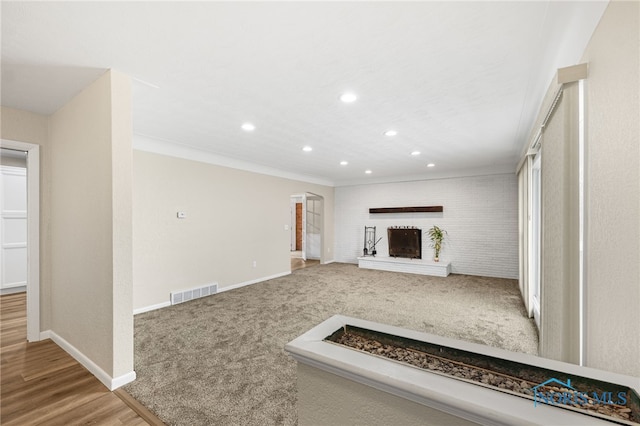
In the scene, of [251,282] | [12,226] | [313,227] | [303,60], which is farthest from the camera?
[313,227]

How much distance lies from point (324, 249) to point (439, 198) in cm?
343

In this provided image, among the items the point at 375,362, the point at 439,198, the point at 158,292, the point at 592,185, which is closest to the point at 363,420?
the point at 375,362

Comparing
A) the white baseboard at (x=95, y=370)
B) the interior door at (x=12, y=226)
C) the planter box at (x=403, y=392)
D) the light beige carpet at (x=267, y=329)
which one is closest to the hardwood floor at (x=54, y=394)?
the white baseboard at (x=95, y=370)

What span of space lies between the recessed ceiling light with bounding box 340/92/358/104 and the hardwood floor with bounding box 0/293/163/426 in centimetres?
284

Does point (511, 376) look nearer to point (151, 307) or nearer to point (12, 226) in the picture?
point (151, 307)

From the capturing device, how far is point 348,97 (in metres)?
2.54

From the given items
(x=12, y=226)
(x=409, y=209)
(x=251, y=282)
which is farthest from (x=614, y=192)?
(x=12, y=226)

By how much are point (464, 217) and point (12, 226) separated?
29.3 feet

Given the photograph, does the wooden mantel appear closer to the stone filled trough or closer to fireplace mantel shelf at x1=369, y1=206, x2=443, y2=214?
fireplace mantel shelf at x1=369, y1=206, x2=443, y2=214

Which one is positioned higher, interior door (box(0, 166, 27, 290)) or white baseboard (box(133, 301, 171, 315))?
interior door (box(0, 166, 27, 290))

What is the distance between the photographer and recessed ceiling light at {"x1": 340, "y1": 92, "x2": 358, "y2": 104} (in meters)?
2.49

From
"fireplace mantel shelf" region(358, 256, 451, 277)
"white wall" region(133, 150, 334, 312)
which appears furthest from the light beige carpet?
"white wall" region(133, 150, 334, 312)

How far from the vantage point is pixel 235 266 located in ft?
17.3

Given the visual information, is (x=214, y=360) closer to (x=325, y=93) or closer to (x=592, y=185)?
(x=325, y=93)
